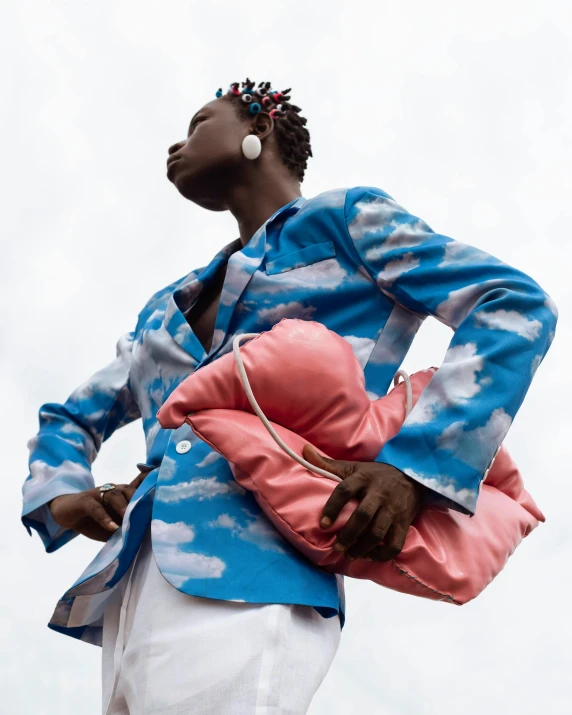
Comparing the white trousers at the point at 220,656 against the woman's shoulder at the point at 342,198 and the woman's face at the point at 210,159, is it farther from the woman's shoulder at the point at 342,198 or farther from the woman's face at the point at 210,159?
the woman's face at the point at 210,159

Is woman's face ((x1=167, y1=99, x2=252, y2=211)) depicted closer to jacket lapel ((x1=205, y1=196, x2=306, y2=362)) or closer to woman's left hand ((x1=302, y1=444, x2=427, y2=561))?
jacket lapel ((x1=205, y1=196, x2=306, y2=362))

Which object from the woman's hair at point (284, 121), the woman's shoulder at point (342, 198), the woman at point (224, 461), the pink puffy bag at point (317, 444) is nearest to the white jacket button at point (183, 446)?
the woman at point (224, 461)

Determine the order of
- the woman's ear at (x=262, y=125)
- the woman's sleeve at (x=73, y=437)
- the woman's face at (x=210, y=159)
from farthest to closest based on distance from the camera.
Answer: the woman's ear at (x=262, y=125), the woman's face at (x=210, y=159), the woman's sleeve at (x=73, y=437)

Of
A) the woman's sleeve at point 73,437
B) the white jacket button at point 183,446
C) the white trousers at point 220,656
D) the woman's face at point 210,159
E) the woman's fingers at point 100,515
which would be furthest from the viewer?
the woman's face at point 210,159

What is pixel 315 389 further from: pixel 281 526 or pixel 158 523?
pixel 158 523

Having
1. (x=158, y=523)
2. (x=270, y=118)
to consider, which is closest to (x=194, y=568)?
(x=158, y=523)

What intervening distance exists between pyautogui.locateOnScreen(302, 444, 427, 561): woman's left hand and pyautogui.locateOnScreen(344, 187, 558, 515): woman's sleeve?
0.04m

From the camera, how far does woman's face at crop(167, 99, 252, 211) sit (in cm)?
276

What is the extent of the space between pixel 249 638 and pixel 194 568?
0.18 m

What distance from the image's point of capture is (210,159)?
2.76 metres

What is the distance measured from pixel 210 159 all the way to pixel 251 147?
0.12 m

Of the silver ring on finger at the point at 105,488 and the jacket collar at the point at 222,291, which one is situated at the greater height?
the jacket collar at the point at 222,291

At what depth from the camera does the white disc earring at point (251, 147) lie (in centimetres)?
278

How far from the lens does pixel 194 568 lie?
6.29 ft
